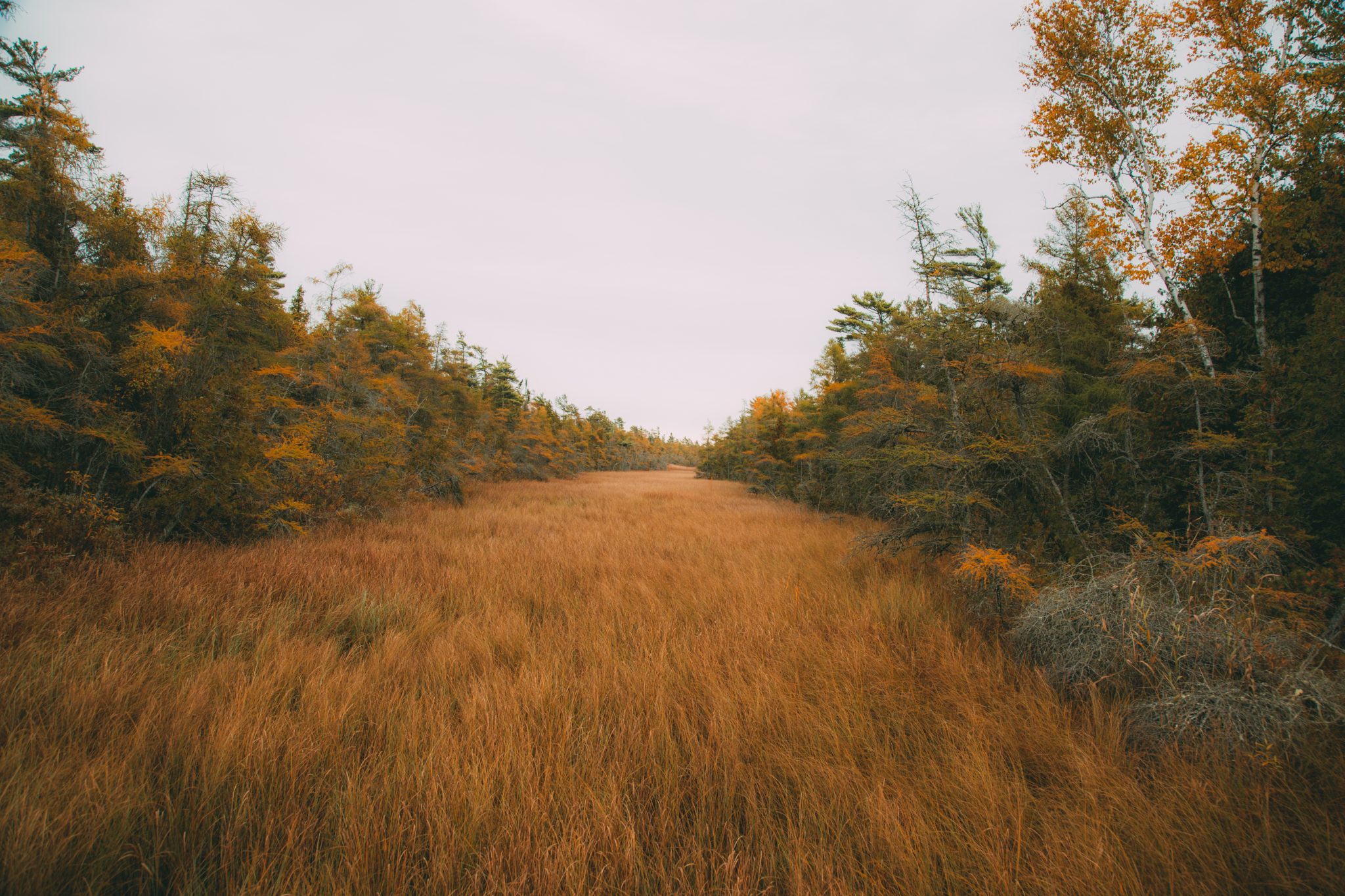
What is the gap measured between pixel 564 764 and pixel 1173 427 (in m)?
6.52

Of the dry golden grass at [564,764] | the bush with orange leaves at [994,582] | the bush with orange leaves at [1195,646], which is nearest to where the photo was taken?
the dry golden grass at [564,764]

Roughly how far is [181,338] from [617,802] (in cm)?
663

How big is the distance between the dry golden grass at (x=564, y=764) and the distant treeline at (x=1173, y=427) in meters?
0.60

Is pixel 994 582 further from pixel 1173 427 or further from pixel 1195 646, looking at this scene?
pixel 1173 427

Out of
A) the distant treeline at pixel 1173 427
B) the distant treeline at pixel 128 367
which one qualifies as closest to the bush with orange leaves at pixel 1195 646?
the distant treeline at pixel 1173 427

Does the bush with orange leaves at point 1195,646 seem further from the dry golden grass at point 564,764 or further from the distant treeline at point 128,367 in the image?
the distant treeline at point 128,367

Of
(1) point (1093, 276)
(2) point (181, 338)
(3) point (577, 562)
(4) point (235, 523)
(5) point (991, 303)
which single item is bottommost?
(3) point (577, 562)

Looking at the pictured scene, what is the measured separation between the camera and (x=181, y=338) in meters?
4.52

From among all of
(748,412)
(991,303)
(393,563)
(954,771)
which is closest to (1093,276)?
(991,303)

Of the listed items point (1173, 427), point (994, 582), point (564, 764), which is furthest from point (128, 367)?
point (1173, 427)

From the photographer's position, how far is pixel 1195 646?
7.52 feet

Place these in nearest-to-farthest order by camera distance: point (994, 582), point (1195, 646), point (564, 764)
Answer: point (564, 764)
point (1195, 646)
point (994, 582)

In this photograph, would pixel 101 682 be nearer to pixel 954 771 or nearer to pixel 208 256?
pixel 954 771

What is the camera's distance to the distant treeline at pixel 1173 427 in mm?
2477
